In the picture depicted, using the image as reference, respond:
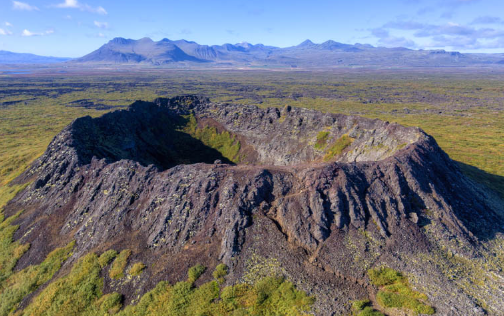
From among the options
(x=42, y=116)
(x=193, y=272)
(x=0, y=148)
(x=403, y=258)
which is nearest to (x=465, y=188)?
(x=403, y=258)

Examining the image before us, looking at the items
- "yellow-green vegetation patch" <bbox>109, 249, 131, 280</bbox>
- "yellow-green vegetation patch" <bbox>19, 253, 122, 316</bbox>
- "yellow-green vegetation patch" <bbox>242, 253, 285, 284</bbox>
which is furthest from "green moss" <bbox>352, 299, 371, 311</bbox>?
"yellow-green vegetation patch" <bbox>109, 249, 131, 280</bbox>

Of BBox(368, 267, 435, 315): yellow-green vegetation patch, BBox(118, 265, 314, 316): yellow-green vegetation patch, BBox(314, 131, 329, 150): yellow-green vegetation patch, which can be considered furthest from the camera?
BBox(314, 131, 329, 150): yellow-green vegetation patch

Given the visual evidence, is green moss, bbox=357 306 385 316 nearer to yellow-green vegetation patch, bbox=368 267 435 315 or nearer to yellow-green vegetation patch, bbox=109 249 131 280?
yellow-green vegetation patch, bbox=368 267 435 315

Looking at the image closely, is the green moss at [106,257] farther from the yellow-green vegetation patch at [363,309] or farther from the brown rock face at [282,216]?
the yellow-green vegetation patch at [363,309]

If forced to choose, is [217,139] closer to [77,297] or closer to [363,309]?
[77,297]

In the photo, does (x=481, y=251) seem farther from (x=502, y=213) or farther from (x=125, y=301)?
(x=125, y=301)

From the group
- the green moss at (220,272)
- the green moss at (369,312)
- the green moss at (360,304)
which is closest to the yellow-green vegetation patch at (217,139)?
the green moss at (220,272)

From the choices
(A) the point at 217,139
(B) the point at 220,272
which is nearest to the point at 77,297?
(B) the point at 220,272
